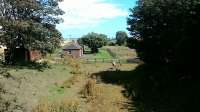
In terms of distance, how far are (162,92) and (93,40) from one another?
98653 mm

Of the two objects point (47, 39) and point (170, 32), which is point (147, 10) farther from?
point (47, 39)

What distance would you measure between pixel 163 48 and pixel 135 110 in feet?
55.0

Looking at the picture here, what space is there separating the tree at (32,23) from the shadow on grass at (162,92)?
12162 mm

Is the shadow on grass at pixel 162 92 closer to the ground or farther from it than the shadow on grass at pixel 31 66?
closer to the ground

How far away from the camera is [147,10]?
157 feet

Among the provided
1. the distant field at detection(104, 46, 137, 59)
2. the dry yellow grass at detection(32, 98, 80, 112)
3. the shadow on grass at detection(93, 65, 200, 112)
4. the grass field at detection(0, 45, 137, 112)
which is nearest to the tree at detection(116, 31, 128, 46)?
the distant field at detection(104, 46, 137, 59)

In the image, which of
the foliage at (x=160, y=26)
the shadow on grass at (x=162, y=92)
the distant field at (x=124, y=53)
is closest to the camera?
the shadow on grass at (x=162, y=92)

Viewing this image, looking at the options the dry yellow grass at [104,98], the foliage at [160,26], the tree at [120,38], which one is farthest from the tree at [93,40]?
the dry yellow grass at [104,98]

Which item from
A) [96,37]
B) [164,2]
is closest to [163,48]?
[164,2]

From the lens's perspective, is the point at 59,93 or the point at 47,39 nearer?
the point at 59,93

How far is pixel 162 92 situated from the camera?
32344mm

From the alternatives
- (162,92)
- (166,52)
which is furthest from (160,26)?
(162,92)

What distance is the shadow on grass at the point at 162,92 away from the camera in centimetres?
2531

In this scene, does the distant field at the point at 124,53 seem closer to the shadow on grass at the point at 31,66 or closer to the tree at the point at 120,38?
the shadow on grass at the point at 31,66
